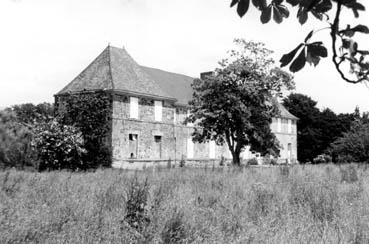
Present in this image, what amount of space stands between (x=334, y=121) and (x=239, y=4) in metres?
57.4

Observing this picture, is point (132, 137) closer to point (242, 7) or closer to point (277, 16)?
point (277, 16)

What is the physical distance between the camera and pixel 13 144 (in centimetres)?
1934

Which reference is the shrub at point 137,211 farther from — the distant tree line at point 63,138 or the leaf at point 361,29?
the distant tree line at point 63,138

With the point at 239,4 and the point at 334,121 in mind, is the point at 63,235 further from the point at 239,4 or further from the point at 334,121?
→ the point at 334,121

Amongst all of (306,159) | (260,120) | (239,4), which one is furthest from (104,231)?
(306,159)

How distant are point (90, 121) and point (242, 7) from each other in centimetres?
2331

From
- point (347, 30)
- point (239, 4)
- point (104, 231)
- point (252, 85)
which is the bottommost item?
point (104, 231)

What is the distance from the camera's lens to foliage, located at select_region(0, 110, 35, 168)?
62.3ft

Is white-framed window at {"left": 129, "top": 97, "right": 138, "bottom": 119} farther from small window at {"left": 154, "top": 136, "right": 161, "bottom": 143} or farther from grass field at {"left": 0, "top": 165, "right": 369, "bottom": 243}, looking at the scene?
grass field at {"left": 0, "top": 165, "right": 369, "bottom": 243}

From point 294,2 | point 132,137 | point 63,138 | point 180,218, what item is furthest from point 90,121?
point 294,2

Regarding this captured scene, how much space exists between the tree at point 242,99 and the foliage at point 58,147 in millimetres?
6908

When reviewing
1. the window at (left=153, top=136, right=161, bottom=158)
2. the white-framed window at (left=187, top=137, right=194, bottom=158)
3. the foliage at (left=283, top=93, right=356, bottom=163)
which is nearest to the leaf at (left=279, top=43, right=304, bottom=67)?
the window at (left=153, top=136, right=161, bottom=158)

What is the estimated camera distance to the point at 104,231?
14.7 ft

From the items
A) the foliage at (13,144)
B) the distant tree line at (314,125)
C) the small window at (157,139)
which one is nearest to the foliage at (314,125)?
the distant tree line at (314,125)
